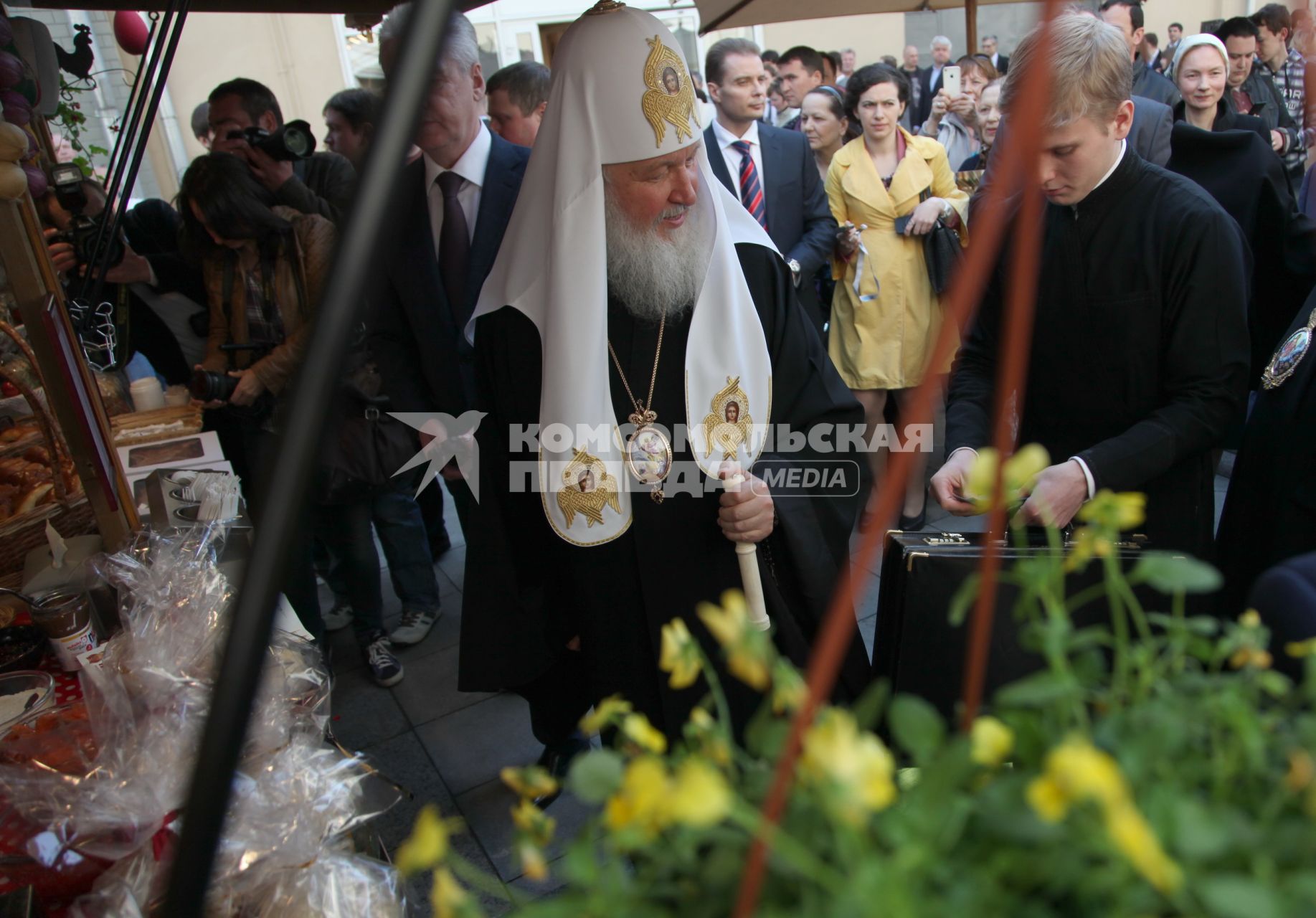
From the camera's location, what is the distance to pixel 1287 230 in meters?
2.71

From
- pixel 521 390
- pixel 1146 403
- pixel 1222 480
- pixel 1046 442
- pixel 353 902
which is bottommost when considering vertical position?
pixel 1222 480

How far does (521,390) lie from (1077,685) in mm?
1761

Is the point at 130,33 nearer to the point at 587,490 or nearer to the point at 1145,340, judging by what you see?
the point at 587,490

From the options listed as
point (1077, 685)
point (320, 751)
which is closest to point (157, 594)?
point (320, 751)

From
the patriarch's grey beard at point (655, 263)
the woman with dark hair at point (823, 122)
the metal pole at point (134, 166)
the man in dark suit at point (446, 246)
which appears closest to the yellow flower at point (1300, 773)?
the patriarch's grey beard at point (655, 263)

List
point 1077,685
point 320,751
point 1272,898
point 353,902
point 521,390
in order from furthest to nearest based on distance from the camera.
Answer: point 521,390 → point 320,751 → point 353,902 → point 1077,685 → point 1272,898

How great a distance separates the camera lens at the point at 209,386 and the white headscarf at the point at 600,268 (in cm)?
149

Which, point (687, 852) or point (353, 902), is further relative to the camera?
point (353, 902)

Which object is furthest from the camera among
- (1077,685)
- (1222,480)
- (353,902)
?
(1222,480)

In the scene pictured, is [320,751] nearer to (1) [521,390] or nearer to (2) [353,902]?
(2) [353,902]

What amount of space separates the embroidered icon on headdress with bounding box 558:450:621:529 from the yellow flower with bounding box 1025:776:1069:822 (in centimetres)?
165

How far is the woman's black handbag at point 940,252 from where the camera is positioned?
13.5 ft

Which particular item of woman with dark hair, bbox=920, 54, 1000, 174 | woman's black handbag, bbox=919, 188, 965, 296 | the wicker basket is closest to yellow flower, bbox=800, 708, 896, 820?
the wicker basket

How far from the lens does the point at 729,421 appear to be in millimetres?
1986
